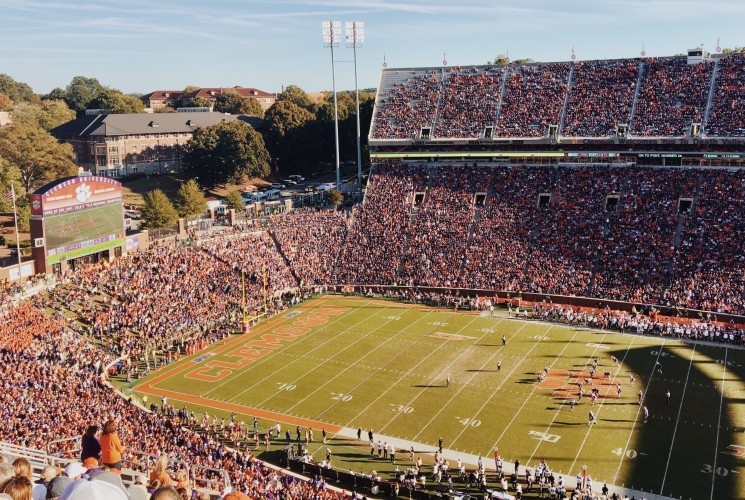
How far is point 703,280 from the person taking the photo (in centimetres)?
4134

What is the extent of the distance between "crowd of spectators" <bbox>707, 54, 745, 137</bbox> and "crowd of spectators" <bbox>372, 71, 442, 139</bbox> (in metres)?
21.4

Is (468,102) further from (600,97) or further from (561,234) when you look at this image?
(561,234)

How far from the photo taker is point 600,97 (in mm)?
54250

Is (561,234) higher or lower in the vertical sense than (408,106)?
lower

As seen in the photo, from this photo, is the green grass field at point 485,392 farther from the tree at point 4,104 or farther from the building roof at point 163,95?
the building roof at point 163,95

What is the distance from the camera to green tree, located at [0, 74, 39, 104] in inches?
5182

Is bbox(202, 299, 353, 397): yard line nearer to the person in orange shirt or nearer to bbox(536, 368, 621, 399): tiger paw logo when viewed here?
bbox(536, 368, 621, 399): tiger paw logo

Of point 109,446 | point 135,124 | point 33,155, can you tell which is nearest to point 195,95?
point 135,124

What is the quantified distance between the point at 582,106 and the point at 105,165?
5558 centimetres

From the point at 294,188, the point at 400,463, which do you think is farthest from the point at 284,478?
the point at 294,188

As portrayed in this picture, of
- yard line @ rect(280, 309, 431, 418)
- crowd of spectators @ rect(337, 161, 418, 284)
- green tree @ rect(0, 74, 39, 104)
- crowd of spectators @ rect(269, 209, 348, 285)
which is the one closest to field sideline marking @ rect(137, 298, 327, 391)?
yard line @ rect(280, 309, 431, 418)

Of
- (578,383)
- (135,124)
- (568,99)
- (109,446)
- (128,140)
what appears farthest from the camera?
(135,124)

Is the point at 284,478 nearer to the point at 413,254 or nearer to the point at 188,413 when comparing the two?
the point at 188,413

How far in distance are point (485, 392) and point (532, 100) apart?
106ft
